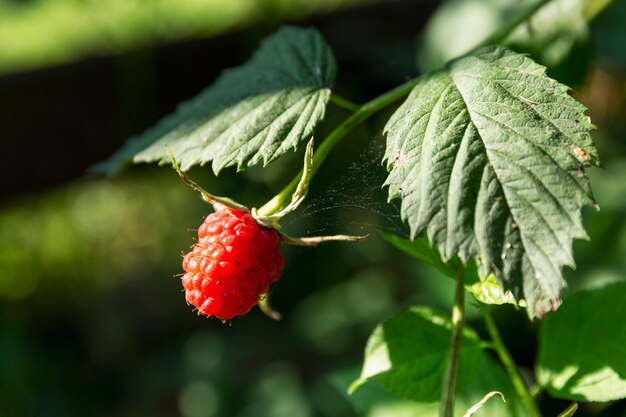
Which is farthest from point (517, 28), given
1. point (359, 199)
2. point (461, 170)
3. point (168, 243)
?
point (168, 243)

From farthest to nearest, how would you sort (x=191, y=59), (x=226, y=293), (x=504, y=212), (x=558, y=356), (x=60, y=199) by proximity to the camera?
(x=60, y=199)
(x=191, y=59)
(x=558, y=356)
(x=226, y=293)
(x=504, y=212)

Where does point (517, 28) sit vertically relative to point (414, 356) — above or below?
above

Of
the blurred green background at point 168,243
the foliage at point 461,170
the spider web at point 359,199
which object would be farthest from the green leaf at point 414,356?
the blurred green background at point 168,243

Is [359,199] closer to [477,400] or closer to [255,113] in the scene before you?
[255,113]

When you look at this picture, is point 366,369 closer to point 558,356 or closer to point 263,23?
point 558,356

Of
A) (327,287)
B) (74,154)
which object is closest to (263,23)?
(74,154)

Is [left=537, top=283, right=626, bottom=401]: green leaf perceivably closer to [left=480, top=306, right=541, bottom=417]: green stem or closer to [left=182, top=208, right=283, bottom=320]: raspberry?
[left=480, top=306, right=541, bottom=417]: green stem

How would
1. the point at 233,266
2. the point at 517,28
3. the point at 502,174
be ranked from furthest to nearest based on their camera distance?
1. the point at 517,28
2. the point at 233,266
3. the point at 502,174

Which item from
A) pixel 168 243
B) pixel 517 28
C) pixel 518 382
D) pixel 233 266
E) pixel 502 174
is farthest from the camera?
pixel 168 243
